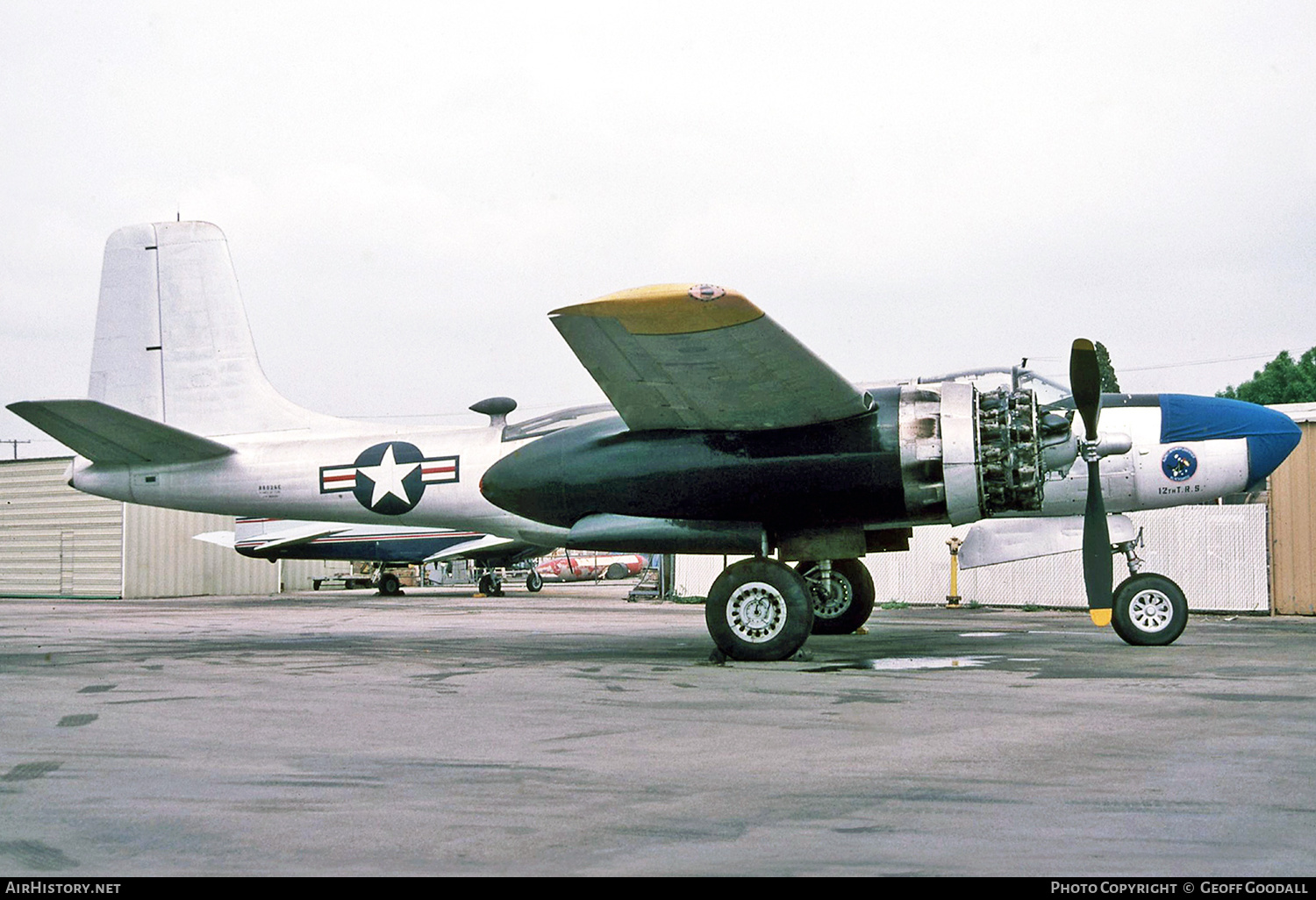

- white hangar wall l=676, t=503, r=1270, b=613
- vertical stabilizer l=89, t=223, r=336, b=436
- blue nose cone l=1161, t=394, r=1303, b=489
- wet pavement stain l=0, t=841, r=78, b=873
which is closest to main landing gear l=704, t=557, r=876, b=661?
blue nose cone l=1161, t=394, r=1303, b=489

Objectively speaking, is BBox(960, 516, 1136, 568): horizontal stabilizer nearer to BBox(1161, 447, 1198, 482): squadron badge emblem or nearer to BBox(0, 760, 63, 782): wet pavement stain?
BBox(1161, 447, 1198, 482): squadron badge emblem

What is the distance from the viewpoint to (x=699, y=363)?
10.1m

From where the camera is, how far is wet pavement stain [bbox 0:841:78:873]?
153 inches

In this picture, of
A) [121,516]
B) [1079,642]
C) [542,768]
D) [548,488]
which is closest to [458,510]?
[548,488]

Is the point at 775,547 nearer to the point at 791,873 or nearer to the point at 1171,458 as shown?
the point at 1171,458

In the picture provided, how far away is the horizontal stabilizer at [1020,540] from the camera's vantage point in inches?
578

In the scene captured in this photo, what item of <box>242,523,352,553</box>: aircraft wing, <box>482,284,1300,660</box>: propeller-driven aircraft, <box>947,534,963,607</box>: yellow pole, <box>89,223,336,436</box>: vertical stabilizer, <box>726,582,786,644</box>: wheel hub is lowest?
<box>947,534,963,607</box>: yellow pole

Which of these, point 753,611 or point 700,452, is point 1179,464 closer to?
point 753,611

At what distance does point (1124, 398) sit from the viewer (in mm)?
13461

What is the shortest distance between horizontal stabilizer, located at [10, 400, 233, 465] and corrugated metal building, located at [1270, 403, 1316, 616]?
64.0 ft

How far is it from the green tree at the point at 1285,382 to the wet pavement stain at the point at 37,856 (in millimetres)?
86988

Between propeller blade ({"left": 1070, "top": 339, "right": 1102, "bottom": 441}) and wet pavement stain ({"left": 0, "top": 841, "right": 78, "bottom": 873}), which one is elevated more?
propeller blade ({"left": 1070, "top": 339, "right": 1102, "bottom": 441})

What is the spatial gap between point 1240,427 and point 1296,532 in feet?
34.3
